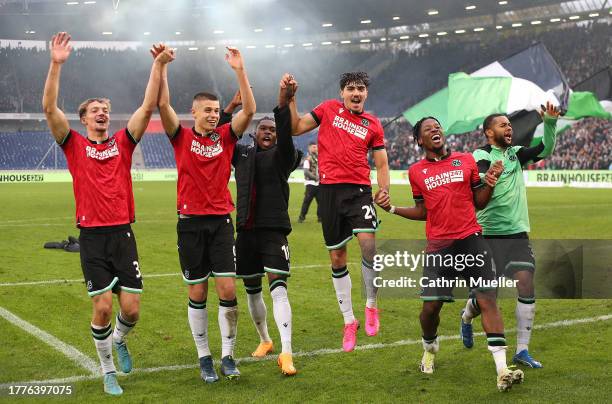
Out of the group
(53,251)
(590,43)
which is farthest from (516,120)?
(590,43)

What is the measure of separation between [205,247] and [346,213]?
164 cm

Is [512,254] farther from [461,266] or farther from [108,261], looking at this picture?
[108,261]

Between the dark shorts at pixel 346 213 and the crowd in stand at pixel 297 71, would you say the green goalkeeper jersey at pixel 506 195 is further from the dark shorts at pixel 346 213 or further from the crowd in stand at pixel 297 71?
the crowd in stand at pixel 297 71

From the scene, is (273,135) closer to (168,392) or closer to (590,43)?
(168,392)

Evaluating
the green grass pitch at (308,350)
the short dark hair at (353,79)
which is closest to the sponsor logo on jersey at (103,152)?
the green grass pitch at (308,350)

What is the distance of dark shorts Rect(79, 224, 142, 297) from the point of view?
614 cm

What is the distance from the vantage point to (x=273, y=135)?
7172mm

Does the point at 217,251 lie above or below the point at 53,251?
above

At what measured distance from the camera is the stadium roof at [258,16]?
56688 millimetres

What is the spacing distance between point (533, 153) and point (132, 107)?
6391 cm

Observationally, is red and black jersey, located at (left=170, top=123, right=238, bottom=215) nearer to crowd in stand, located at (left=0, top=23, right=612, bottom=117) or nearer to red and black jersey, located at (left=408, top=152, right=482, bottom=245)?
red and black jersey, located at (left=408, top=152, right=482, bottom=245)

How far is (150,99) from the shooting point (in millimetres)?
6297

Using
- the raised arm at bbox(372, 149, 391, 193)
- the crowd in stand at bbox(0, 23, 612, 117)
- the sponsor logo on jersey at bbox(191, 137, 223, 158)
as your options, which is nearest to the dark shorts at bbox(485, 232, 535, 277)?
the raised arm at bbox(372, 149, 391, 193)

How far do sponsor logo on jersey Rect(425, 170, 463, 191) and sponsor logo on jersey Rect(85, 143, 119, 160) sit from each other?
2.55 metres
